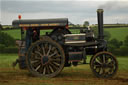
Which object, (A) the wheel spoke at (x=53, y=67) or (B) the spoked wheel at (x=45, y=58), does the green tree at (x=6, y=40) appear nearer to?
(B) the spoked wheel at (x=45, y=58)

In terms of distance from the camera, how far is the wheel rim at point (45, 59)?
9.23m

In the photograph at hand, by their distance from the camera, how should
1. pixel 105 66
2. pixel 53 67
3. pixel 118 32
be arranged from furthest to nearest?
1. pixel 118 32
2. pixel 53 67
3. pixel 105 66

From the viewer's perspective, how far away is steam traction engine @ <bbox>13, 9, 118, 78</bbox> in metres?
9.20

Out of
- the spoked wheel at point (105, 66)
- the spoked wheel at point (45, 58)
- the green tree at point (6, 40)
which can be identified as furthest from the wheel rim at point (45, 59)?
the green tree at point (6, 40)

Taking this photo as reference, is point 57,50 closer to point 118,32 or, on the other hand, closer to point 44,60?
point 44,60

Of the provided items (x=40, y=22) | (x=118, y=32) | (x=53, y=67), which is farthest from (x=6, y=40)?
(x=53, y=67)

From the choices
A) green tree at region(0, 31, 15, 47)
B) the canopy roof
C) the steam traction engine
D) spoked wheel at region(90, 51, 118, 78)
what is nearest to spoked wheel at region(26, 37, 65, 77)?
the steam traction engine

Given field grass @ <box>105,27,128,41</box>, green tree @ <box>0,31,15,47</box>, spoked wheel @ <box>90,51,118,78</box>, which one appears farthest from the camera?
field grass @ <box>105,27,128,41</box>

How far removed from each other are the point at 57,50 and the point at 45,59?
62 cm

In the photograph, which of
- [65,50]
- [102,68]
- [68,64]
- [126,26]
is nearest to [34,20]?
[65,50]

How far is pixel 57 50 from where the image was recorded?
932cm

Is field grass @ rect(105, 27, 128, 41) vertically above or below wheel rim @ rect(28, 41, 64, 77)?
above

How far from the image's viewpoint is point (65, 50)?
9.73 metres

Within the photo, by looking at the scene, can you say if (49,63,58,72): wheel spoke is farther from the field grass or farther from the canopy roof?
the field grass
